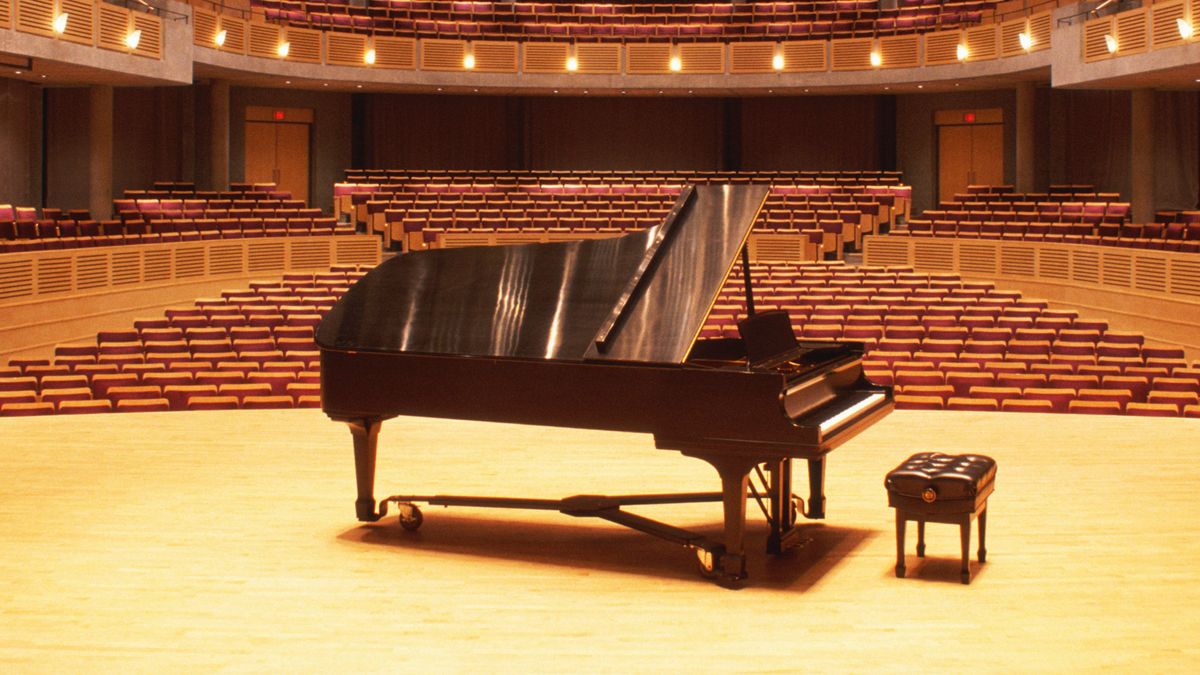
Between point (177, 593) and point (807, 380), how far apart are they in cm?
160

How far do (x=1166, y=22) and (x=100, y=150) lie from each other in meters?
10.0

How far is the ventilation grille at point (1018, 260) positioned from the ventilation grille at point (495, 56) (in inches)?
252

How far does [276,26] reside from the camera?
13555 millimetres

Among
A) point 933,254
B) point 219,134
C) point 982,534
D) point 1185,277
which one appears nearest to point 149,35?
point 219,134

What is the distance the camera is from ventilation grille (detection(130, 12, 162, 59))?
434 inches

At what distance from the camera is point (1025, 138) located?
46.2 ft

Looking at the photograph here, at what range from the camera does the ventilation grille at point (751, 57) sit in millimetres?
14523

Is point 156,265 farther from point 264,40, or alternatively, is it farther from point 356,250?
point 264,40

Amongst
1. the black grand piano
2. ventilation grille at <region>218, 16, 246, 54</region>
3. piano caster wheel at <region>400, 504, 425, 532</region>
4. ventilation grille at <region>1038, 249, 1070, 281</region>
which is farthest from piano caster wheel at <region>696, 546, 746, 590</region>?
ventilation grille at <region>218, 16, 246, 54</region>

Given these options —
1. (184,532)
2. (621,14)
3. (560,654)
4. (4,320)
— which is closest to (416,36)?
(621,14)

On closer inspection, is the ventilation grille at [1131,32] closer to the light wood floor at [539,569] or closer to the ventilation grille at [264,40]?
the light wood floor at [539,569]

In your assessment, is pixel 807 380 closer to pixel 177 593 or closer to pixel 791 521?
pixel 791 521

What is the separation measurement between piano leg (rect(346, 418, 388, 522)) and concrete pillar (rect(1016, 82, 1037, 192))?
12.2 meters

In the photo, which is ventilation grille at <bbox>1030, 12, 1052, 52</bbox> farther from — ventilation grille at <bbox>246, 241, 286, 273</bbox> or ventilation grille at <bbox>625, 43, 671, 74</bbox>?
ventilation grille at <bbox>246, 241, 286, 273</bbox>
